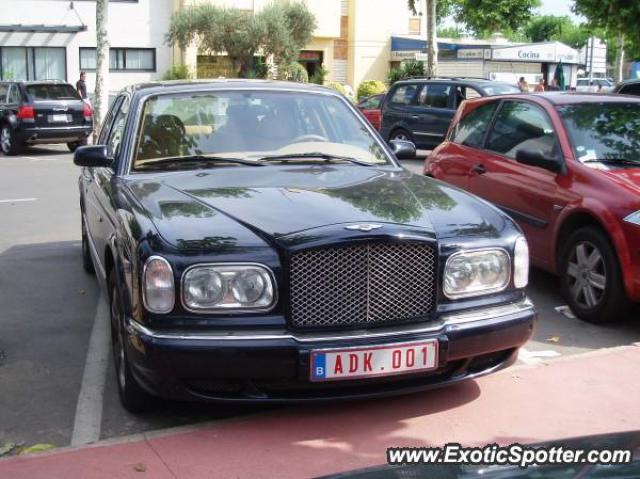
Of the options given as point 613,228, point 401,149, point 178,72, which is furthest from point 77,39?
point 613,228

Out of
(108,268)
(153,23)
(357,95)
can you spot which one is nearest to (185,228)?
(108,268)

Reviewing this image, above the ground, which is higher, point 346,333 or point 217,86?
point 217,86

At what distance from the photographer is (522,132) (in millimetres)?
7297

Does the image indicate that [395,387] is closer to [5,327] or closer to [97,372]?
[97,372]

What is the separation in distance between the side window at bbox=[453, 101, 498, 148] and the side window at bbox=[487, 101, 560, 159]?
0.52 ft

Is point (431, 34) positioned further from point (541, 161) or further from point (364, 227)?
point (364, 227)

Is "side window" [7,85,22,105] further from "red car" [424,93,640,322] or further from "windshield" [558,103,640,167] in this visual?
"windshield" [558,103,640,167]

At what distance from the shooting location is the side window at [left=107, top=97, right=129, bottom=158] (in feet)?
17.9

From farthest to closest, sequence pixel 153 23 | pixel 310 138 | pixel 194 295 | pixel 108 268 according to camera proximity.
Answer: pixel 153 23
pixel 310 138
pixel 108 268
pixel 194 295

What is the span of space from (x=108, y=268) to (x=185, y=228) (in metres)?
1.12

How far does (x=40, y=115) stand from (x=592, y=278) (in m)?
15.6

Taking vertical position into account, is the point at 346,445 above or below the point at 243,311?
below

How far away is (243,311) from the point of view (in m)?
3.87

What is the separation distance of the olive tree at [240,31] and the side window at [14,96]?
48.7ft
